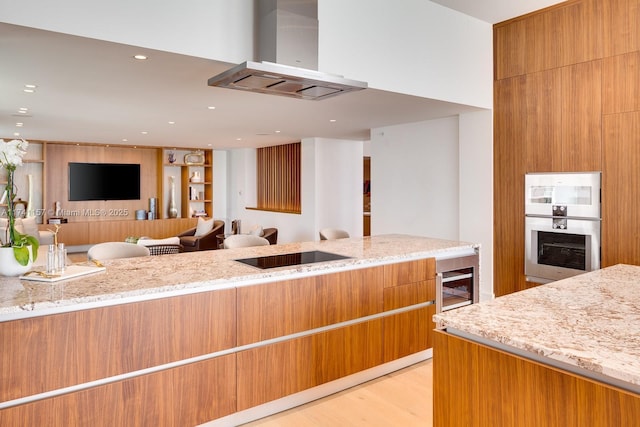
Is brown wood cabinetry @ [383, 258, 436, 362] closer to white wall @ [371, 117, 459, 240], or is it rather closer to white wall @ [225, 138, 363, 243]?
white wall @ [371, 117, 459, 240]

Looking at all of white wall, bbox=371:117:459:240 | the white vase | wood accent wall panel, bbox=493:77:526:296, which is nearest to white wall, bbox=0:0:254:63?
the white vase

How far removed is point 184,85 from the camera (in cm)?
388

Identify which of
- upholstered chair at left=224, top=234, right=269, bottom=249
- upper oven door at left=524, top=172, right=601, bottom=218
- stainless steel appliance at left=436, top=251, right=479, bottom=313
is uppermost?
upper oven door at left=524, top=172, right=601, bottom=218

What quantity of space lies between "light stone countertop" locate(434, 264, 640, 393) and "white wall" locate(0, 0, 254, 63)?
2436mm

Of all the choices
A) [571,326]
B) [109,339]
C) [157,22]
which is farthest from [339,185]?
[571,326]

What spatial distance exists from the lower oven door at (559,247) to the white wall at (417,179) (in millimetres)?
1188

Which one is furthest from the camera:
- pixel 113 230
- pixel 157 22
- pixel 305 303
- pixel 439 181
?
pixel 113 230

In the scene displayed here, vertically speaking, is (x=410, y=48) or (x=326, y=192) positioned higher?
(x=410, y=48)

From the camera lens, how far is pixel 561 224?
14.3 feet

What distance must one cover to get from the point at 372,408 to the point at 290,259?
1058mm

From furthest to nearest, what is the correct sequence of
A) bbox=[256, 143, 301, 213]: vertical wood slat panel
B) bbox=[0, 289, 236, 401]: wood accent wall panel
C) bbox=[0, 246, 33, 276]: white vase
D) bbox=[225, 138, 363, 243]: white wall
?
bbox=[256, 143, 301, 213]: vertical wood slat panel < bbox=[225, 138, 363, 243]: white wall < bbox=[0, 246, 33, 276]: white vase < bbox=[0, 289, 236, 401]: wood accent wall panel

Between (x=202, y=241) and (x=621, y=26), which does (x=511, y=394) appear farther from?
(x=202, y=241)

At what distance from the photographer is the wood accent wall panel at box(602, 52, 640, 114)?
3.88 m

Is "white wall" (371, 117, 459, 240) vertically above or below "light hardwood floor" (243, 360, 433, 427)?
above
